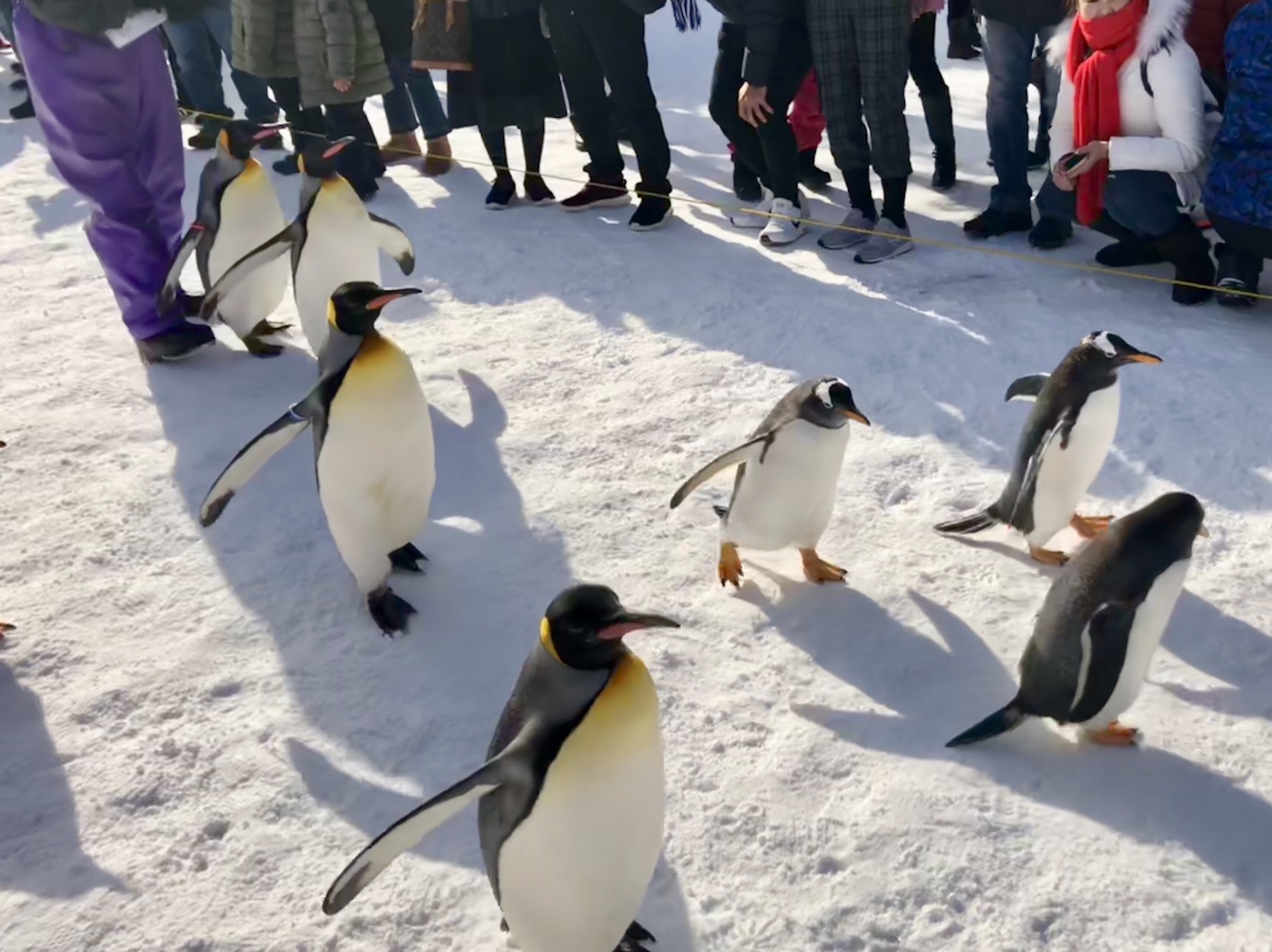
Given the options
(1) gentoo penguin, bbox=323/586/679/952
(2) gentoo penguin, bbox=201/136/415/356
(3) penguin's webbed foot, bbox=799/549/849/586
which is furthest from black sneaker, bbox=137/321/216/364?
(1) gentoo penguin, bbox=323/586/679/952

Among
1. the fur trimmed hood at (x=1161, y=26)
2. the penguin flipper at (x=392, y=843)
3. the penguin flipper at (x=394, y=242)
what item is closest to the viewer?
the penguin flipper at (x=392, y=843)

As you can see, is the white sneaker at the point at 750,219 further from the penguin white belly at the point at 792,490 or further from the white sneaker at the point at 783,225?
the penguin white belly at the point at 792,490

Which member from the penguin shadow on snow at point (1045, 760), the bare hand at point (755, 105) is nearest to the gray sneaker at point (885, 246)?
the bare hand at point (755, 105)

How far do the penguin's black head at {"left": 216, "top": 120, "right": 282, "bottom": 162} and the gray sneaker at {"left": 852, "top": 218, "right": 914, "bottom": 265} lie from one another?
5.97ft

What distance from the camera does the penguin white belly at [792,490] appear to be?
2.08 m

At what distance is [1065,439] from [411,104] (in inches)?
152

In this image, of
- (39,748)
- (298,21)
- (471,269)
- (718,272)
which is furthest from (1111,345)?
(298,21)

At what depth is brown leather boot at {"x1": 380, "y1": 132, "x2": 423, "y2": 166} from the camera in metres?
5.05

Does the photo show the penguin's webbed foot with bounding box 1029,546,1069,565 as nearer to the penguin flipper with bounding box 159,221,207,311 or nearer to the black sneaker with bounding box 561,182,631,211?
the penguin flipper with bounding box 159,221,207,311

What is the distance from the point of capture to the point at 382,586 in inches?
85.4

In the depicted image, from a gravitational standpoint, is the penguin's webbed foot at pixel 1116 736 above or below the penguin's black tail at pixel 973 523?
below

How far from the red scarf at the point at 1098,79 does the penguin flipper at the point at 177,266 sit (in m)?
2.49

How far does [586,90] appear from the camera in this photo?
165 inches

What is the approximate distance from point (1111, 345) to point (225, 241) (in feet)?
7.77
